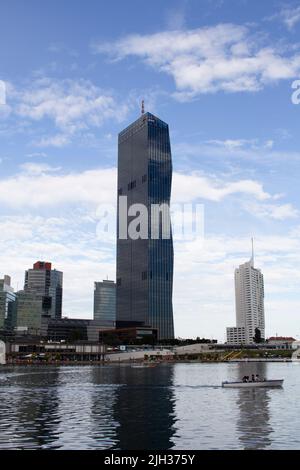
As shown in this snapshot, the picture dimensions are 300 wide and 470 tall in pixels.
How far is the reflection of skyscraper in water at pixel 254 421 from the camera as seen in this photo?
64.8m

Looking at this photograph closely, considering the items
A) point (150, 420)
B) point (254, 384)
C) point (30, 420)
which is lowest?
point (30, 420)

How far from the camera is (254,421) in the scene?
81688 millimetres

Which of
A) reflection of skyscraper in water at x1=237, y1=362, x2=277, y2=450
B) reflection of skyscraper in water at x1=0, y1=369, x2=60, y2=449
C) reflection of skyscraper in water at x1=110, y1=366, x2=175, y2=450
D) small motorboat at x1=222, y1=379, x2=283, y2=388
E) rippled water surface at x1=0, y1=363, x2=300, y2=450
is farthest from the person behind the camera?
small motorboat at x1=222, y1=379, x2=283, y2=388

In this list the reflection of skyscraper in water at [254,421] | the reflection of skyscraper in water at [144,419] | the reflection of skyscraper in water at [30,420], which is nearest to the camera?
the reflection of skyscraper in water at [144,419]

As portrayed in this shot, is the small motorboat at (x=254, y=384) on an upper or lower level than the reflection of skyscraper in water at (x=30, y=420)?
upper

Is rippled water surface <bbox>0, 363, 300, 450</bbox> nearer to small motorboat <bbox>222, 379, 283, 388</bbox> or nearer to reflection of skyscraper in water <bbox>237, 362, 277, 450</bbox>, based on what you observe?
reflection of skyscraper in water <bbox>237, 362, 277, 450</bbox>

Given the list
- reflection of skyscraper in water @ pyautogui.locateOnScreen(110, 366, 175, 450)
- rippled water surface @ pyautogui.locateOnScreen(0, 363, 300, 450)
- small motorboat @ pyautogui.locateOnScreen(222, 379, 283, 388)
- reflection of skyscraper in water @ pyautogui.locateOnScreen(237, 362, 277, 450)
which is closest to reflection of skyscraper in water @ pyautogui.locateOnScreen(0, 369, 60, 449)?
rippled water surface @ pyautogui.locateOnScreen(0, 363, 300, 450)

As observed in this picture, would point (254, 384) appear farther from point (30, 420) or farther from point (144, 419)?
point (30, 420)

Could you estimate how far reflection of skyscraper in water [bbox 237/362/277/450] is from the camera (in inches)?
2552

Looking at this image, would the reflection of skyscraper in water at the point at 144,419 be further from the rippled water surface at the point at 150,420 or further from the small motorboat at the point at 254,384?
the small motorboat at the point at 254,384

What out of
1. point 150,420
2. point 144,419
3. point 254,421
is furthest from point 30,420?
point 254,421

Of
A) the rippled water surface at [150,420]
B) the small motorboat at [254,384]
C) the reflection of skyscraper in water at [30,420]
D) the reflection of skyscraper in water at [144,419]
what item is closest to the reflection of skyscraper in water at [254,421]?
the rippled water surface at [150,420]
